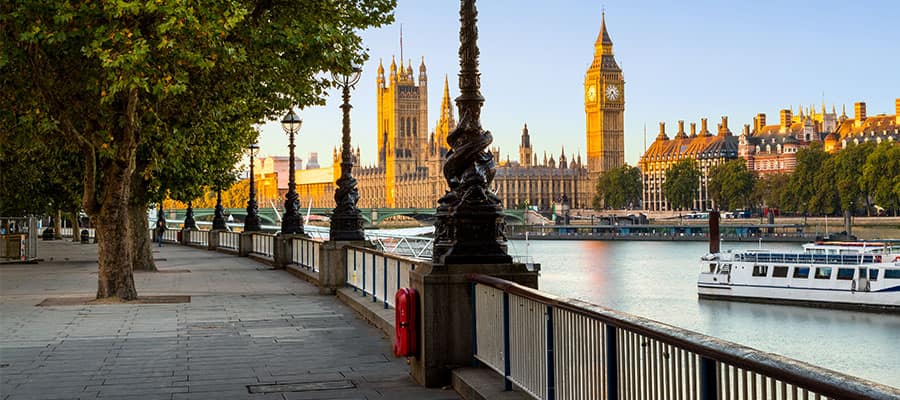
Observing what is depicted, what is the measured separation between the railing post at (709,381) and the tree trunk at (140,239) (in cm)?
2313

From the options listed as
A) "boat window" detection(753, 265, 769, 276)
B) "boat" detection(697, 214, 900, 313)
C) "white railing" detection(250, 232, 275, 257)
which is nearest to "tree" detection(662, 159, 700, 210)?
"boat" detection(697, 214, 900, 313)

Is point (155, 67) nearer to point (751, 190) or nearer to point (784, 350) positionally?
point (784, 350)

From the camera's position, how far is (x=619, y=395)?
556cm

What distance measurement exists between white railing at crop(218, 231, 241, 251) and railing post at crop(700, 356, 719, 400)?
3107 cm

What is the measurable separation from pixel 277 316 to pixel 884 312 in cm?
3858

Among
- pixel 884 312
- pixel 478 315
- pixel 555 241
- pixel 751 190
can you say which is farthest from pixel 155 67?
pixel 751 190

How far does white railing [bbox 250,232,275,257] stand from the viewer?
29594 mm

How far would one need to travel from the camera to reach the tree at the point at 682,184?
166875 mm

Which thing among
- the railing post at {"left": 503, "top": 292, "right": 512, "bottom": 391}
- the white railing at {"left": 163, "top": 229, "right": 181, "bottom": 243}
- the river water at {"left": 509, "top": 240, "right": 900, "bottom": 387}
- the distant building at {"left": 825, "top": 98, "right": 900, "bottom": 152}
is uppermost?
the distant building at {"left": 825, "top": 98, "right": 900, "bottom": 152}

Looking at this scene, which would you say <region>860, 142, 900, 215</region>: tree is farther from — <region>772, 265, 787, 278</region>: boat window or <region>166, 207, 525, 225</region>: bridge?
<region>772, 265, 787, 278</region>: boat window

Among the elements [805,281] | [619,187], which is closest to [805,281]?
[805,281]

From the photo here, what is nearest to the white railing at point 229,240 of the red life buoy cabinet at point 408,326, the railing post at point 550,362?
the red life buoy cabinet at point 408,326

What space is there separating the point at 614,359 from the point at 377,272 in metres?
8.94

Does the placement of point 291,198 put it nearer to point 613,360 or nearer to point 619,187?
point 613,360
